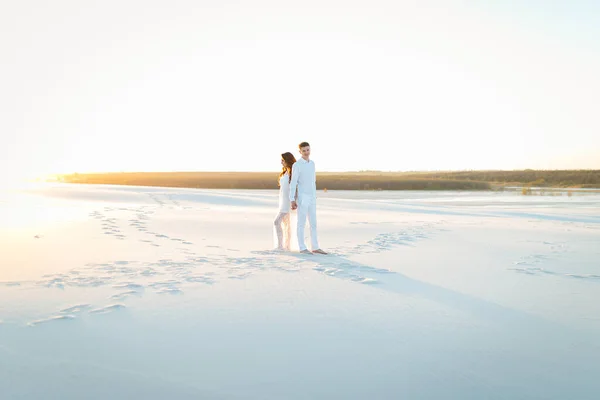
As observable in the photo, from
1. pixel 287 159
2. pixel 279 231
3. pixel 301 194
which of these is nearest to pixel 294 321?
pixel 301 194

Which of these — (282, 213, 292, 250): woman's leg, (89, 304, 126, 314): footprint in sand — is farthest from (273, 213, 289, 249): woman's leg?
(89, 304, 126, 314): footprint in sand

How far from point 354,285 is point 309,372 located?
121 inches

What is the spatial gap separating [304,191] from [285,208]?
720 millimetres

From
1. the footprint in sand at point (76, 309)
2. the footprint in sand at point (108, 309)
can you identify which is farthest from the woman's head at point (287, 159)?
the footprint in sand at point (76, 309)

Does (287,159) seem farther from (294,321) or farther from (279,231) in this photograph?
(294,321)

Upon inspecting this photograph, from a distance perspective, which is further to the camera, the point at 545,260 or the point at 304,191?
the point at 304,191

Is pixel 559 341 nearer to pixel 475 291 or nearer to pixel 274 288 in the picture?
pixel 475 291

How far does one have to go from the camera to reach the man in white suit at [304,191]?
9.63 meters

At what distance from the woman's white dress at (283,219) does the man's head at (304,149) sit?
2.37ft

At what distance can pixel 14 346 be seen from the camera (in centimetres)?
423

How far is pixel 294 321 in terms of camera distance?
5105 mm

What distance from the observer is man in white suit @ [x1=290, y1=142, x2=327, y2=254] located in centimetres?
963

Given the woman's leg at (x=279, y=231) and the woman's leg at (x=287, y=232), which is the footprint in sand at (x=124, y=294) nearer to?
the woman's leg at (x=279, y=231)

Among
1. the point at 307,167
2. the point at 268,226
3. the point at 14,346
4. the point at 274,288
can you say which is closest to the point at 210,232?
the point at 268,226
